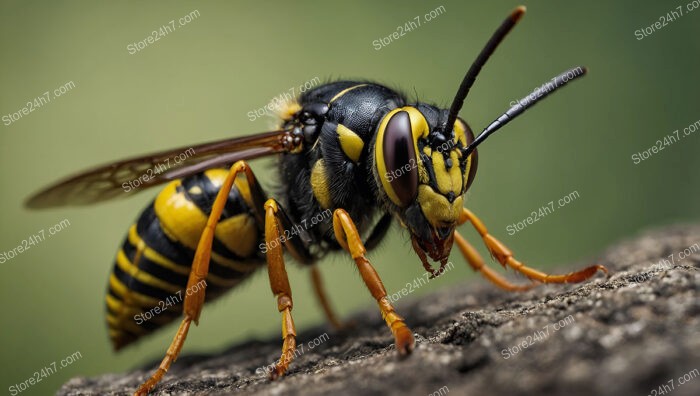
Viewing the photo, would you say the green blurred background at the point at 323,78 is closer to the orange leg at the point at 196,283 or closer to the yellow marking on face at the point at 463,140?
the orange leg at the point at 196,283

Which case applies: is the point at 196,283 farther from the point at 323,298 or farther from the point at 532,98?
the point at 532,98

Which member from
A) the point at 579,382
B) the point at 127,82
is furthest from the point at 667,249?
the point at 127,82

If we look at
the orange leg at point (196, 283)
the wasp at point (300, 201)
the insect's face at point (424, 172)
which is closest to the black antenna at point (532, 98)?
the wasp at point (300, 201)

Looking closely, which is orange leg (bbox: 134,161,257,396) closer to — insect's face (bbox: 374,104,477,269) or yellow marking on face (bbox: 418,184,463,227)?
insect's face (bbox: 374,104,477,269)

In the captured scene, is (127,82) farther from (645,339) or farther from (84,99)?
(645,339)

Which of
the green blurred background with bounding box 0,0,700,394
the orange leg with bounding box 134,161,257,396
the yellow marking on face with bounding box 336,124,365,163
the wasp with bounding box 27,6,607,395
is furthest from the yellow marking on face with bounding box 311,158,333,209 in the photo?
the green blurred background with bounding box 0,0,700,394

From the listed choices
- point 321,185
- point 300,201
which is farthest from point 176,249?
point 321,185
